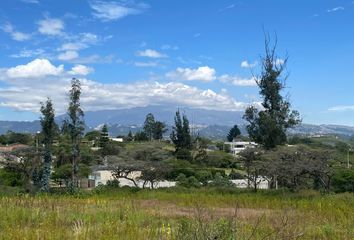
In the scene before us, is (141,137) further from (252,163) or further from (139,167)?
(252,163)

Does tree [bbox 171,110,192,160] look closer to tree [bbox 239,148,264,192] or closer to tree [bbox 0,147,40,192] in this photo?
tree [bbox 239,148,264,192]

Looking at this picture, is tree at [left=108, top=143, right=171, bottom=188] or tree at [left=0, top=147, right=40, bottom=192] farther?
tree at [left=108, top=143, right=171, bottom=188]

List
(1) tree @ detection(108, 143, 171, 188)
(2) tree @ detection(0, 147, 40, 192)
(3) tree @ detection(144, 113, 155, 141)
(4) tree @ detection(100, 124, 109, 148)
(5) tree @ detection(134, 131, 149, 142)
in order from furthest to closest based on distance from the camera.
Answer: (5) tree @ detection(134, 131, 149, 142)
(3) tree @ detection(144, 113, 155, 141)
(4) tree @ detection(100, 124, 109, 148)
(1) tree @ detection(108, 143, 171, 188)
(2) tree @ detection(0, 147, 40, 192)

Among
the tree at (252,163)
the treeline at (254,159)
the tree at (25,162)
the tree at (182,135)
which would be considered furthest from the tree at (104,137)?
the tree at (252,163)

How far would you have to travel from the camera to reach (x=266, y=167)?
28.4 m

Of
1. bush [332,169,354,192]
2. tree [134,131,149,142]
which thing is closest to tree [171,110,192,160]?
tree [134,131,149,142]

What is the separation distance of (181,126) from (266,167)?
132 ft

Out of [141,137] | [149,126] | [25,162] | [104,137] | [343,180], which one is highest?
[149,126]

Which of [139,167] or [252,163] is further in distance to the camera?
[139,167]

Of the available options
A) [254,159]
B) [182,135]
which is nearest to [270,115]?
[254,159]

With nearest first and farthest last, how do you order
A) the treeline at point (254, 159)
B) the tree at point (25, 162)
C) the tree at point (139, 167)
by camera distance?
the treeline at point (254, 159) → the tree at point (25, 162) → the tree at point (139, 167)

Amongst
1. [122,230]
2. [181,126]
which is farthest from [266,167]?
[181,126]

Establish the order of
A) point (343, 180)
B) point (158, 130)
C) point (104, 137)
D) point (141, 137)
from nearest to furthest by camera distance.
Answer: point (343, 180) < point (104, 137) < point (158, 130) < point (141, 137)

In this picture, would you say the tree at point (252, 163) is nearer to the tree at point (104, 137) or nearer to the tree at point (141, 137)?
the tree at point (104, 137)
